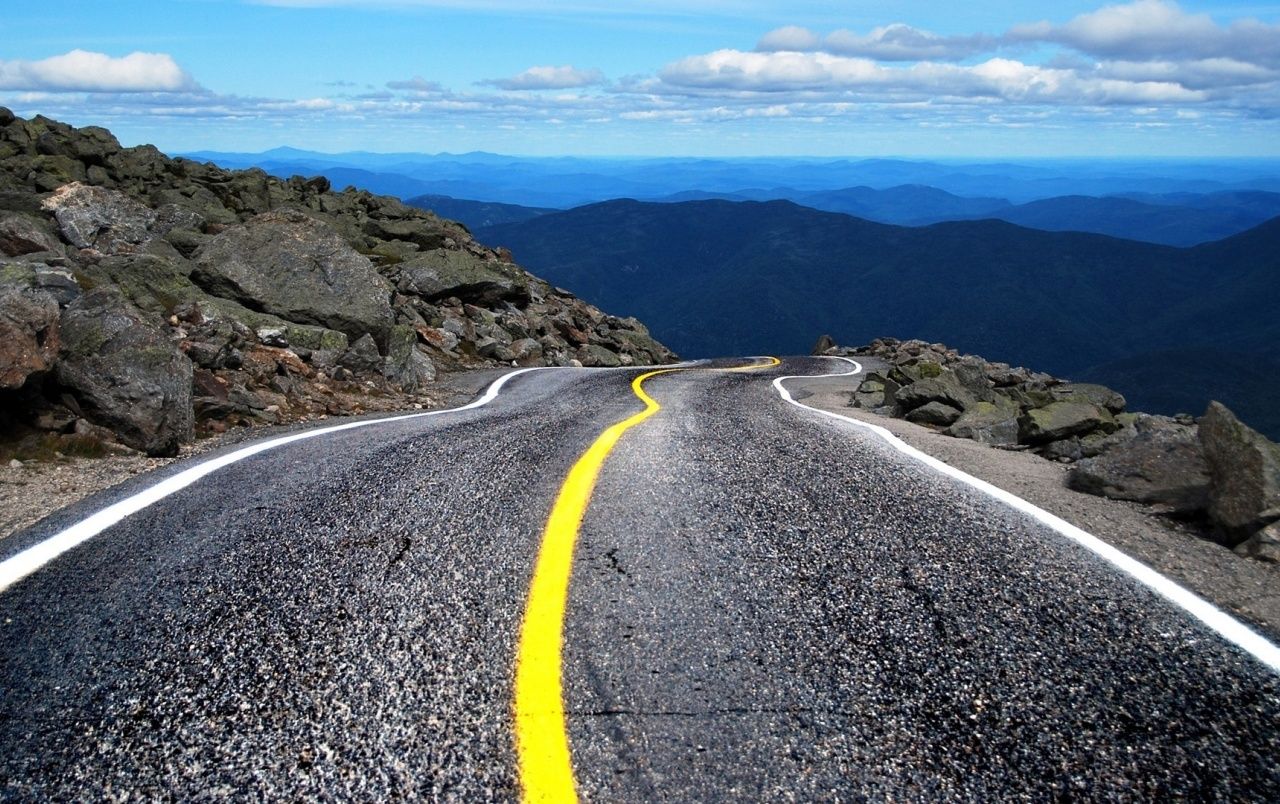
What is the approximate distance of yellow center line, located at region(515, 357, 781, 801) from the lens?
2.47 m

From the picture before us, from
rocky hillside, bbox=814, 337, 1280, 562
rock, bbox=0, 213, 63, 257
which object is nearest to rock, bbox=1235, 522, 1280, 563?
rocky hillside, bbox=814, 337, 1280, 562

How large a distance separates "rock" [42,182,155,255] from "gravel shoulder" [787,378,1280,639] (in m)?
18.7

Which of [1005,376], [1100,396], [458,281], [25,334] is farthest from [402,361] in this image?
→ [1005,376]

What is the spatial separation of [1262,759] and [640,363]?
29.1 meters

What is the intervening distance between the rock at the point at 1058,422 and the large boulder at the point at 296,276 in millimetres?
11886

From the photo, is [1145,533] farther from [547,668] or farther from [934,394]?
[934,394]

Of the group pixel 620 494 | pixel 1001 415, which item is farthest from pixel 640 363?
pixel 620 494

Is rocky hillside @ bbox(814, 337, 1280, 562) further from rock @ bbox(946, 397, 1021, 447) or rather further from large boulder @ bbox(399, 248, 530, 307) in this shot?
large boulder @ bbox(399, 248, 530, 307)

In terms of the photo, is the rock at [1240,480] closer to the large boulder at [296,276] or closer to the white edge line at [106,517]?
the white edge line at [106,517]

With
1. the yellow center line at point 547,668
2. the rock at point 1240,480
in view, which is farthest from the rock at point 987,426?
the yellow center line at point 547,668

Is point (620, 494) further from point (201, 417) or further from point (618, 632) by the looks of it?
point (201, 417)

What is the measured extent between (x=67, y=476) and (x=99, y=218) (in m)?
15.9

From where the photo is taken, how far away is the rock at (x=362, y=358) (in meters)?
14.2

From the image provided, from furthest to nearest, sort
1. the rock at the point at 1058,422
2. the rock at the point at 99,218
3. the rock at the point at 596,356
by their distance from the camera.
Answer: the rock at the point at 596,356, the rock at the point at 99,218, the rock at the point at 1058,422
